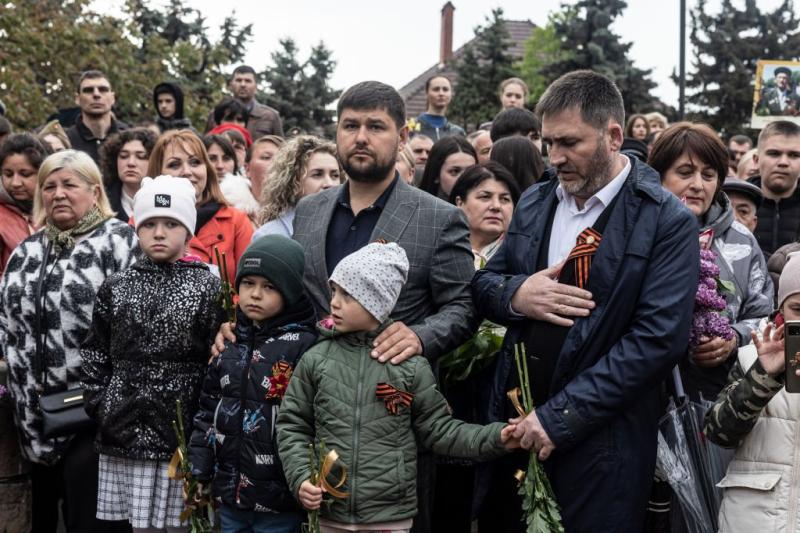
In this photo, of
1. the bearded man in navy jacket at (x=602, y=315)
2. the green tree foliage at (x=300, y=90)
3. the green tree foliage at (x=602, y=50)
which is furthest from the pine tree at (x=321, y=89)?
the bearded man in navy jacket at (x=602, y=315)

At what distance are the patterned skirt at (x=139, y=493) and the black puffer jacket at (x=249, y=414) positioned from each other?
1.52ft

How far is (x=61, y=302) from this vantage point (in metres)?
5.32

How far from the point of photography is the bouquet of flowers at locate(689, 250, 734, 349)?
412 cm

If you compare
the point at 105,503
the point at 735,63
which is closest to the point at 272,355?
the point at 105,503

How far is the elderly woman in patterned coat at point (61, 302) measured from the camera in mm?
5270

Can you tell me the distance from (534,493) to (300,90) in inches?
1091

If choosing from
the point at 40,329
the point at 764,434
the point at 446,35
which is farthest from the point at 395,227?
the point at 446,35

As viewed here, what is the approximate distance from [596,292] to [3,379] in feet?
12.5

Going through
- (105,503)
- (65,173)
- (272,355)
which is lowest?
(105,503)

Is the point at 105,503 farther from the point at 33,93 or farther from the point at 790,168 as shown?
the point at 33,93

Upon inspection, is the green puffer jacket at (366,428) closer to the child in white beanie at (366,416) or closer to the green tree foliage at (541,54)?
the child in white beanie at (366,416)

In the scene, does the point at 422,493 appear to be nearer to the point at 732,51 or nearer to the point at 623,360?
the point at 623,360

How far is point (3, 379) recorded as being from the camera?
5.68 m

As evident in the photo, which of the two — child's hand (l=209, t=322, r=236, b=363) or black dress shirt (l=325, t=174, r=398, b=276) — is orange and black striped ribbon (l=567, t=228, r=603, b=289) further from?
child's hand (l=209, t=322, r=236, b=363)
